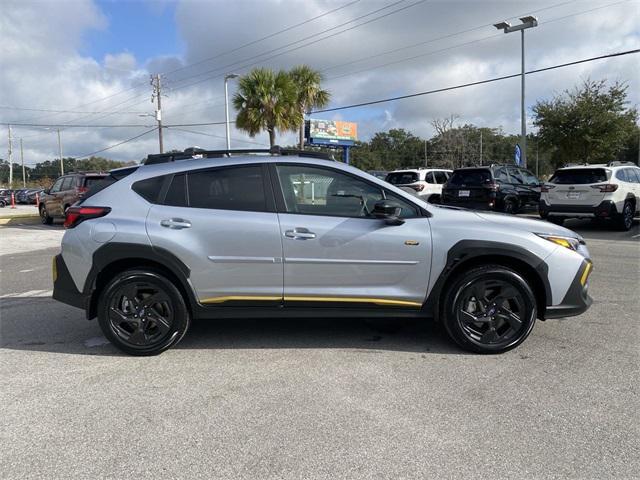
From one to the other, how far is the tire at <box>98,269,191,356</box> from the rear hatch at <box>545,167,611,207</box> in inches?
434

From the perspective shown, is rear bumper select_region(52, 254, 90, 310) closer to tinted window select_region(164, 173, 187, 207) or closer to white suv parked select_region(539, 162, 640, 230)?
tinted window select_region(164, 173, 187, 207)

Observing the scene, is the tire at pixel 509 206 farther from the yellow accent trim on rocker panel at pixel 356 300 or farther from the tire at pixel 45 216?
the tire at pixel 45 216

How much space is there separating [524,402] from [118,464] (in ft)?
8.45

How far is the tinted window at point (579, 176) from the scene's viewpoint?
1205 centimetres

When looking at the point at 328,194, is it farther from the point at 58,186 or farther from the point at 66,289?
the point at 58,186

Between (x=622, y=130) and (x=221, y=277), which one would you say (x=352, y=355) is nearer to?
(x=221, y=277)

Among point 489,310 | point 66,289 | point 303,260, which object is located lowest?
point 489,310

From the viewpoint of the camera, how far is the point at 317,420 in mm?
3146

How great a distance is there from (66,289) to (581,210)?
1169cm

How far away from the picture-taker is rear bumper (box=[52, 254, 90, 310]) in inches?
169

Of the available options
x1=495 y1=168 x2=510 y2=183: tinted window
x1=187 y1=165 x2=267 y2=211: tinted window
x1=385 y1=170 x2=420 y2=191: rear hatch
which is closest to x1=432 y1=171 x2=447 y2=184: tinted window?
x1=385 y1=170 x2=420 y2=191: rear hatch

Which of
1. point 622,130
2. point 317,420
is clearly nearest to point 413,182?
point 622,130

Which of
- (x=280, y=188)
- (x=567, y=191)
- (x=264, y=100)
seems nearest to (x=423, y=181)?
(x=567, y=191)

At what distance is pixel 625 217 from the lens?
40.7ft
